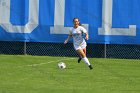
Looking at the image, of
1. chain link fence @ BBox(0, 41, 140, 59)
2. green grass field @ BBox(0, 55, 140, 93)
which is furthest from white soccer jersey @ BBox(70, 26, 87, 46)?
chain link fence @ BBox(0, 41, 140, 59)

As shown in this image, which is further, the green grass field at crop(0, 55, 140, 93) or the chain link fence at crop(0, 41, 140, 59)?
the chain link fence at crop(0, 41, 140, 59)

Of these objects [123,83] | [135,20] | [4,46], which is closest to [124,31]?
[135,20]

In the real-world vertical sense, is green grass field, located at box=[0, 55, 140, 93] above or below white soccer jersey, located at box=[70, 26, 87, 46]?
below

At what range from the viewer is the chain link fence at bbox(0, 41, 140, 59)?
2488 centimetres

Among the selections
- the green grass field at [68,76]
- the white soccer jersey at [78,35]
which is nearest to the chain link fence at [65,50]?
the green grass field at [68,76]

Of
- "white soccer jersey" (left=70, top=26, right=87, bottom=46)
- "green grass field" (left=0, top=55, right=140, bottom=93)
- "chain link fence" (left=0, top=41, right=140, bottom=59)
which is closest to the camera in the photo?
"green grass field" (left=0, top=55, right=140, bottom=93)

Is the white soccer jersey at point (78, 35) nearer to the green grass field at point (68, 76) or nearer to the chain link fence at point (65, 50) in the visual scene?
the green grass field at point (68, 76)

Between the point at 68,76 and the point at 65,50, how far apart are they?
854 centimetres

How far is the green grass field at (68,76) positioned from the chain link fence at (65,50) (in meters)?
0.96

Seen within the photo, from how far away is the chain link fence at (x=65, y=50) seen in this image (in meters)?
24.9

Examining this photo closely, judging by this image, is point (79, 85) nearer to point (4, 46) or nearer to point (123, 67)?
point (123, 67)

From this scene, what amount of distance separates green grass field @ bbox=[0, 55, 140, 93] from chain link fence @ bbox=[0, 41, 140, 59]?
957 millimetres

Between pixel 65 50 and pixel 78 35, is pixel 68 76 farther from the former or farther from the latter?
pixel 65 50

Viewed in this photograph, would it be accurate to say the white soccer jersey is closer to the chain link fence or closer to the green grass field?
the green grass field
